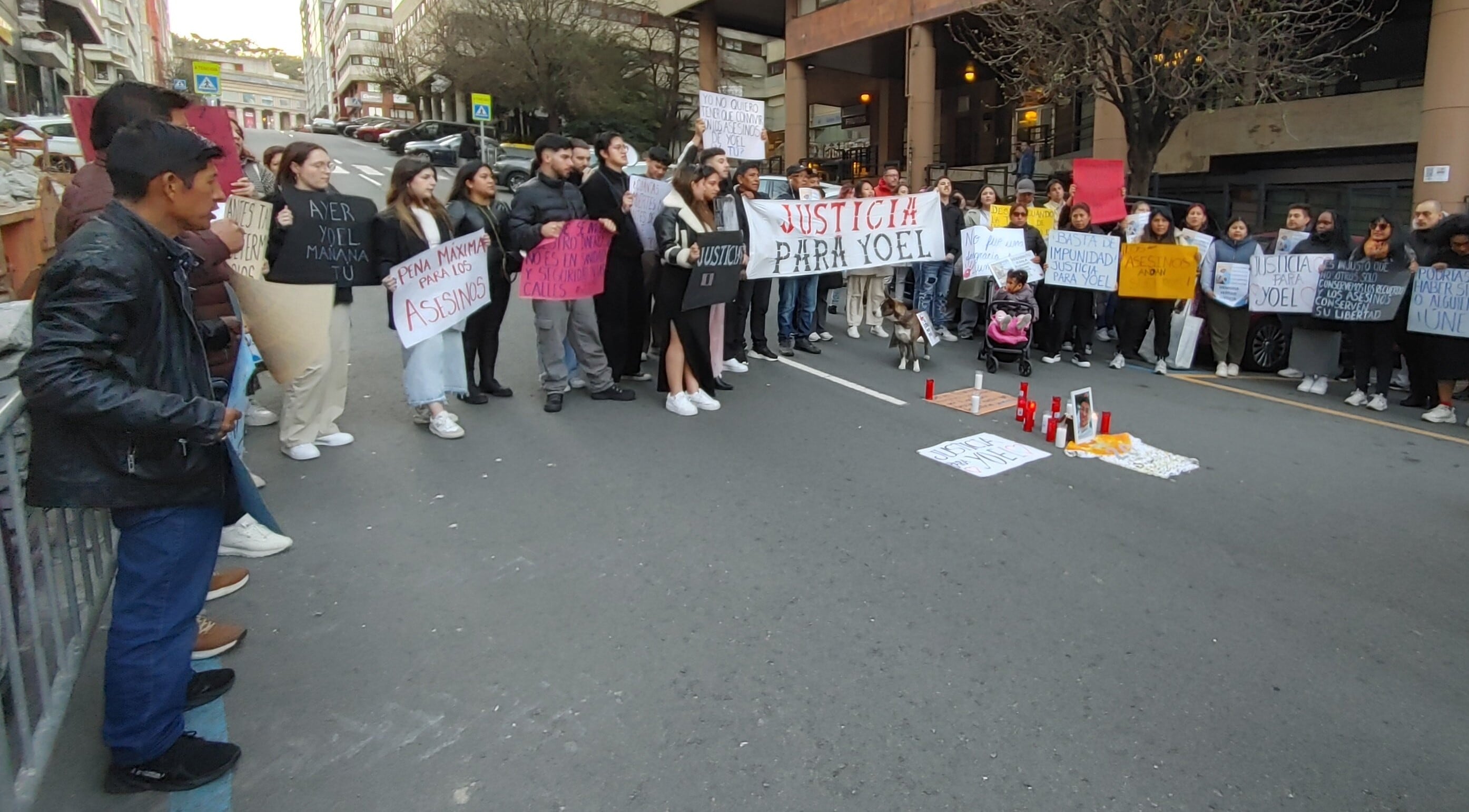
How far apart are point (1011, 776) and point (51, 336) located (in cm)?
305

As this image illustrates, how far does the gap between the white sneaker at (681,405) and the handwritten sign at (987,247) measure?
4234 millimetres

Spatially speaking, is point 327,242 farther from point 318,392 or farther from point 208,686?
point 208,686

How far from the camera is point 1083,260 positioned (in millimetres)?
9750

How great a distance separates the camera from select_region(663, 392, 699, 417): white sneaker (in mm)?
7129

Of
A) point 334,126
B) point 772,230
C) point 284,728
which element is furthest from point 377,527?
point 334,126

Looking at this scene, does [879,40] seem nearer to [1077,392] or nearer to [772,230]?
[772,230]

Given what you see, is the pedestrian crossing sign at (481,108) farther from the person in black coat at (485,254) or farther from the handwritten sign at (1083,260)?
the person in black coat at (485,254)

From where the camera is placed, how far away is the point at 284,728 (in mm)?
3117

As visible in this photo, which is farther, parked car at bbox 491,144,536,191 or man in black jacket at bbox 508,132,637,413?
parked car at bbox 491,144,536,191

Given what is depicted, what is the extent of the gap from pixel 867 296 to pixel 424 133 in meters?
34.2

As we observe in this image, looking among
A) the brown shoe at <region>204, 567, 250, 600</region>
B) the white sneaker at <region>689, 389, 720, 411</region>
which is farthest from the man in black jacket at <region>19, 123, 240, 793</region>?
the white sneaker at <region>689, 389, 720, 411</region>

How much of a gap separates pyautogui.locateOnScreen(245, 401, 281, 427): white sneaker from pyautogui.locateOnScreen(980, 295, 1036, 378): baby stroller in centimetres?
634

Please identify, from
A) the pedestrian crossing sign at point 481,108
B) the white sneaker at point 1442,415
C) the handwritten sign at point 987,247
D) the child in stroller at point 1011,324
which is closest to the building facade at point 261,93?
the pedestrian crossing sign at point 481,108

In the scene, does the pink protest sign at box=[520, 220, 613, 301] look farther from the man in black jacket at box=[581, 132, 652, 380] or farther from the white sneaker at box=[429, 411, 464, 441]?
the white sneaker at box=[429, 411, 464, 441]
